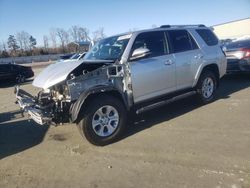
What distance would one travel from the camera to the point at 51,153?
5.25 metres

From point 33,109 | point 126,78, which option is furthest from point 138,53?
point 33,109

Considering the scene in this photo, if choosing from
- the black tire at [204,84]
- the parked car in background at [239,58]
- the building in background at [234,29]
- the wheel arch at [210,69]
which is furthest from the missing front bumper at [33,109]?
the building in background at [234,29]

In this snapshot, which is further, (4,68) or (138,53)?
(4,68)

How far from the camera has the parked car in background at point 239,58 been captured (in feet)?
33.0

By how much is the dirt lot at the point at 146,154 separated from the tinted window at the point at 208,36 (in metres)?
1.71

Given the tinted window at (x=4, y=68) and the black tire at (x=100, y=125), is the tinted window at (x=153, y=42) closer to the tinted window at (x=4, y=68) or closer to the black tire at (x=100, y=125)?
the black tire at (x=100, y=125)

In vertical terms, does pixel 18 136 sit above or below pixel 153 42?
below

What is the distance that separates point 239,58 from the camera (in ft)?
33.3

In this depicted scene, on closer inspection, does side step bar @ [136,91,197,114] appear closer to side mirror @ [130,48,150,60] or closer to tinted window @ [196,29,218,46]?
side mirror @ [130,48,150,60]

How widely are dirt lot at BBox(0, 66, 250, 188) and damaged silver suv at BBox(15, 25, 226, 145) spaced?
513mm

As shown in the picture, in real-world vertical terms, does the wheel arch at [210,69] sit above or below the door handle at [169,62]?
below

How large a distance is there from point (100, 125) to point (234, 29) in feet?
204

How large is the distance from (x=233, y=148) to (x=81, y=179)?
7.96ft

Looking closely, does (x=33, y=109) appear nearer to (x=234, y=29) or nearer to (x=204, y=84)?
(x=204, y=84)
